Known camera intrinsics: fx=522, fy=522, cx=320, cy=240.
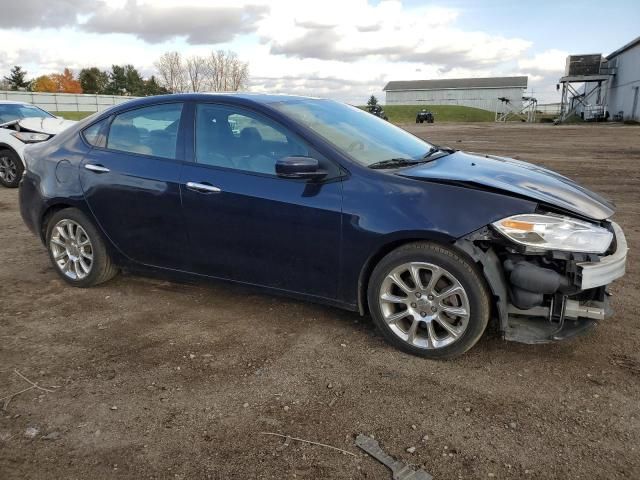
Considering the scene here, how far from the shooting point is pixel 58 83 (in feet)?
307

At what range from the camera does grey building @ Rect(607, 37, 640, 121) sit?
41.5m

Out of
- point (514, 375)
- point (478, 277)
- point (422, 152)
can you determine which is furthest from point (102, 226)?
point (514, 375)

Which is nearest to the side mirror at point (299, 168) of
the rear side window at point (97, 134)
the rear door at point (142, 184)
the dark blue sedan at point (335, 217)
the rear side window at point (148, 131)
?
the dark blue sedan at point (335, 217)

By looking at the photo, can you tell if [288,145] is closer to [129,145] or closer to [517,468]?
[129,145]

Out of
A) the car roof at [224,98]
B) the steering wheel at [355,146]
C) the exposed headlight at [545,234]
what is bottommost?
the exposed headlight at [545,234]

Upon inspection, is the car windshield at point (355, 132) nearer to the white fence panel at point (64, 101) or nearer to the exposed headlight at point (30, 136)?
the exposed headlight at point (30, 136)

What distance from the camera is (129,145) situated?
4.29 m

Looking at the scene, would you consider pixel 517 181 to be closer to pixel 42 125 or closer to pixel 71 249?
pixel 71 249

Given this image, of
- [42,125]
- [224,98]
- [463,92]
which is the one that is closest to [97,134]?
[224,98]

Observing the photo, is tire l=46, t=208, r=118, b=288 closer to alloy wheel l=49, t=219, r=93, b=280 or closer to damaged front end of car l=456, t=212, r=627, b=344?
alloy wheel l=49, t=219, r=93, b=280

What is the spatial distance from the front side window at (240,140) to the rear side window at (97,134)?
3.33 ft

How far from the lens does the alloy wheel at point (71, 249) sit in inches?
180

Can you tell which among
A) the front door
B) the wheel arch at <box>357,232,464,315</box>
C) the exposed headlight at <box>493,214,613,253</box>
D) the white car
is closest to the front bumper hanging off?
the exposed headlight at <box>493,214,613,253</box>

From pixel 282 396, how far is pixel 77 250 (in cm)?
265
